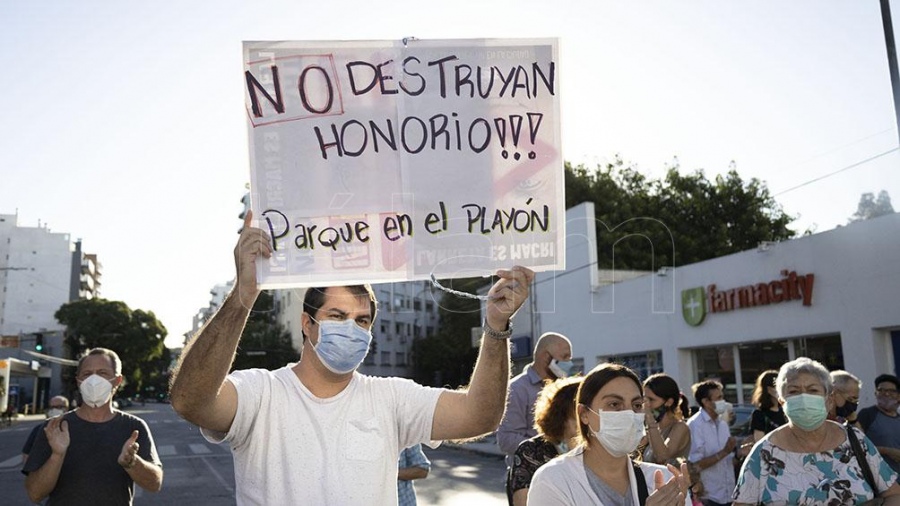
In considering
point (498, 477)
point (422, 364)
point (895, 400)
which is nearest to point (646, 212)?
point (498, 477)

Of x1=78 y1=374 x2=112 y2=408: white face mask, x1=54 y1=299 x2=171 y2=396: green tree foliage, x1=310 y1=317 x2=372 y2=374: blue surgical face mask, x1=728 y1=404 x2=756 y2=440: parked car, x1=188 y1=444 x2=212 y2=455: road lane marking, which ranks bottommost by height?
x1=188 y1=444 x2=212 y2=455: road lane marking

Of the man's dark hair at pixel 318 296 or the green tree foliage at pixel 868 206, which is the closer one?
the man's dark hair at pixel 318 296

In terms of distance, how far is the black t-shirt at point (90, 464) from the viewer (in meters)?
4.38

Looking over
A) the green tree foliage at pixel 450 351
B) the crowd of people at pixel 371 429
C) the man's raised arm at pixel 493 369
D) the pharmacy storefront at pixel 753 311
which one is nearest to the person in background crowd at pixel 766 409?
the crowd of people at pixel 371 429

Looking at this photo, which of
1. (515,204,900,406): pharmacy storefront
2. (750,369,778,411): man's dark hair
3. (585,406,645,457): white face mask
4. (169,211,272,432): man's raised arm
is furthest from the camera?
(515,204,900,406): pharmacy storefront

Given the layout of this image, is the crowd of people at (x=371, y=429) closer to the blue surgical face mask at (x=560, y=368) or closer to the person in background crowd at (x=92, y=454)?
the person in background crowd at (x=92, y=454)

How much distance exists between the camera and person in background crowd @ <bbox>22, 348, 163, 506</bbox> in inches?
171

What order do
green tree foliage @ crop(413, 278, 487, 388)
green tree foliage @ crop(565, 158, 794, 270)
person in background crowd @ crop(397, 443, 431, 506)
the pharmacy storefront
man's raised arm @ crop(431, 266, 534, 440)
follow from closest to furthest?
man's raised arm @ crop(431, 266, 534, 440), person in background crowd @ crop(397, 443, 431, 506), the pharmacy storefront, green tree foliage @ crop(565, 158, 794, 270), green tree foliage @ crop(413, 278, 487, 388)

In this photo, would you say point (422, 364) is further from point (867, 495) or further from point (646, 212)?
point (867, 495)

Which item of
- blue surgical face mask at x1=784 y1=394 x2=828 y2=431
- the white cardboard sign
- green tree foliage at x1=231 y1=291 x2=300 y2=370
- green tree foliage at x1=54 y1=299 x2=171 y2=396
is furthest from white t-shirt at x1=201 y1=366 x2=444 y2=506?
green tree foliage at x1=54 y1=299 x2=171 y2=396

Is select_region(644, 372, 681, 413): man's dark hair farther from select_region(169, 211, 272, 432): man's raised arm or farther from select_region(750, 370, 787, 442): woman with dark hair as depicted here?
select_region(169, 211, 272, 432): man's raised arm

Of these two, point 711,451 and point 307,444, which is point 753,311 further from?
point 307,444

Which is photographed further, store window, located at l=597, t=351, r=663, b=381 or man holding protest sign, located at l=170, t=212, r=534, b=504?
store window, located at l=597, t=351, r=663, b=381

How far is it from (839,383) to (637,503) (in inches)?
187
